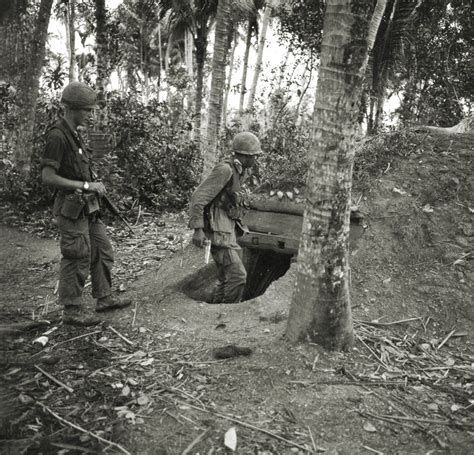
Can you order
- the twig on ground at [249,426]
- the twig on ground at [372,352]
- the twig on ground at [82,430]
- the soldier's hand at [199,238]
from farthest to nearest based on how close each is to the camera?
the soldier's hand at [199,238] < the twig on ground at [372,352] < the twig on ground at [249,426] < the twig on ground at [82,430]

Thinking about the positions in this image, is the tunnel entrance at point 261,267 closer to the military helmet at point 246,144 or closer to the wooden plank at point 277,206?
the wooden plank at point 277,206

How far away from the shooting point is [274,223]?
665 centimetres

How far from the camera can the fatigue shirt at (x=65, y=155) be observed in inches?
164

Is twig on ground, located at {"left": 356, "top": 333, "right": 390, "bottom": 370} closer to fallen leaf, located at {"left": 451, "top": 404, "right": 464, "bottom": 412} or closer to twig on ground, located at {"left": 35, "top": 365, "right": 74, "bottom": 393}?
fallen leaf, located at {"left": 451, "top": 404, "right": 464, "bottom": 412}

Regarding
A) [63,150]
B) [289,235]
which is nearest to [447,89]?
[289,235]

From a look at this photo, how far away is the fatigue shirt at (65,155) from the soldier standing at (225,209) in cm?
109

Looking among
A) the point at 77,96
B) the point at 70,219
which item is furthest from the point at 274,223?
the point at 77,96

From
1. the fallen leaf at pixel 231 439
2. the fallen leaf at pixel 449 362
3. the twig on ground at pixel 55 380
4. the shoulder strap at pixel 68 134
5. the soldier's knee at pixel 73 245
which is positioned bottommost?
the twig on ground at pixel 55 380

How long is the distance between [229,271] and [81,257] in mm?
1534

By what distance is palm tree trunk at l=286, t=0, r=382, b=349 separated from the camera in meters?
3.44

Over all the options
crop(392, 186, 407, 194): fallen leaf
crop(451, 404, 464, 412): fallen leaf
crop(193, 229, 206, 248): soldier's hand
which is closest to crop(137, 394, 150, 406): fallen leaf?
crop(193, 229, 206, 248): soldier's hand

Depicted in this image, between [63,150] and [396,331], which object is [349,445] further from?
[63,150]

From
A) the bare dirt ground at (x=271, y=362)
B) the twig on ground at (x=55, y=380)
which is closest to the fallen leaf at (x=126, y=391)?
the bare dirt ground at (x=271, y=362)

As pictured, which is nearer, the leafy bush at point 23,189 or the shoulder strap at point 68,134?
the shoulder strap at point 68,134
